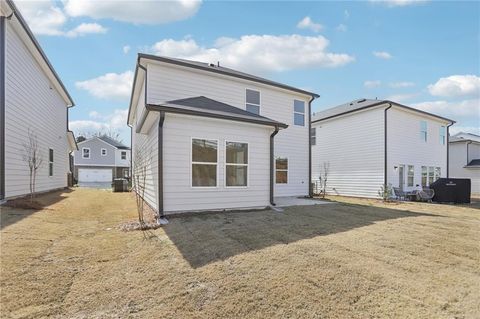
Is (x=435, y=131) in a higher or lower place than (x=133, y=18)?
lower

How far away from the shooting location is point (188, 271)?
417cm

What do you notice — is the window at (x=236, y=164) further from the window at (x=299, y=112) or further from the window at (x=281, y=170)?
the window at (x=299, y=112)

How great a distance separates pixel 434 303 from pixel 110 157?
151 feet

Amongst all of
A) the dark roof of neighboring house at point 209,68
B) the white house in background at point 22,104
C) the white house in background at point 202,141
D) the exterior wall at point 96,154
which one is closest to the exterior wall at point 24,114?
the white house in background at point 22,104

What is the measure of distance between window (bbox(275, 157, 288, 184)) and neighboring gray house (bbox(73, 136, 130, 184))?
103 feet

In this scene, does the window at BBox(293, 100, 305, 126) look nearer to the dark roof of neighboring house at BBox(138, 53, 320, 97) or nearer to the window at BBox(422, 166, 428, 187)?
the dark roof of neighboring house at BBox(138, 53, 320, 97)

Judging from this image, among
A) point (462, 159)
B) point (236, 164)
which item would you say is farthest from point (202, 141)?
point (462, 159)

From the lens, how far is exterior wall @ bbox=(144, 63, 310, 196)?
37.6 ft

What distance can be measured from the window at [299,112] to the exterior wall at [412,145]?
5207 mm

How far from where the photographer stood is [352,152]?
58.6 feet

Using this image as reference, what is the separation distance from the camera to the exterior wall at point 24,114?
9.45 metres

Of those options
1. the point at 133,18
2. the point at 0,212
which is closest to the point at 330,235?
the point at 0,212

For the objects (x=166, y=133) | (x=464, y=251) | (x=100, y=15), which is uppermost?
(x=100, y=15)

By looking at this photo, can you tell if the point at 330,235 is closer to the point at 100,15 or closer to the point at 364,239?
the point at 364,239
